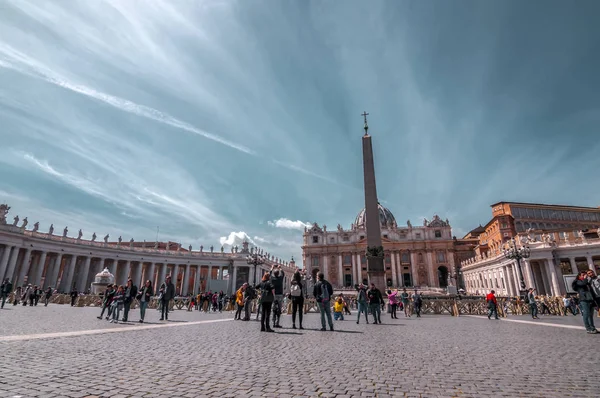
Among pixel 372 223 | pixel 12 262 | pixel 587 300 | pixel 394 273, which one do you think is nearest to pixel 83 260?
pixel 12 262

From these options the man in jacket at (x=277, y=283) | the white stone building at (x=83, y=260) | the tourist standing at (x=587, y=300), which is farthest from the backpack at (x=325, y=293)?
the white stone building at (x=83, y=260)

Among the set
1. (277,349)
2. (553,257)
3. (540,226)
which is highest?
(540,226)

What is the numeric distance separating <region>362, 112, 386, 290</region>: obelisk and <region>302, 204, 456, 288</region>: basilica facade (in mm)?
61034

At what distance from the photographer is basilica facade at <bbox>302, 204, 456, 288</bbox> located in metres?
80.8

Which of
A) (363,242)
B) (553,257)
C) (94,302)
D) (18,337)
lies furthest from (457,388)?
(363,242)

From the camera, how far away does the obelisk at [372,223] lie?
21688mm

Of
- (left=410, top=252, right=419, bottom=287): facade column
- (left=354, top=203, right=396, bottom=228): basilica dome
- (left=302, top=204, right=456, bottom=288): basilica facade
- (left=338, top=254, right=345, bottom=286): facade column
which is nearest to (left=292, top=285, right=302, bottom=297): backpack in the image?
(left=302, top=204, right=456, bottom=288): basilica facade

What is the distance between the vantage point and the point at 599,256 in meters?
37.1

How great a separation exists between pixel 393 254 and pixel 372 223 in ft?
215

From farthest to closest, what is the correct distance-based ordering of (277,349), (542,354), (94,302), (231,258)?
(231,258) → (94,302) → (277,349) → (542,354)

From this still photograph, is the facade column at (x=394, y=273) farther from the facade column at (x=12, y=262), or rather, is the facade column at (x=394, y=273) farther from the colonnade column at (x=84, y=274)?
the facade column at (x=12, y=262)

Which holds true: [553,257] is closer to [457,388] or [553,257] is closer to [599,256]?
[599,256]

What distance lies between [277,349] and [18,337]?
6134 mm

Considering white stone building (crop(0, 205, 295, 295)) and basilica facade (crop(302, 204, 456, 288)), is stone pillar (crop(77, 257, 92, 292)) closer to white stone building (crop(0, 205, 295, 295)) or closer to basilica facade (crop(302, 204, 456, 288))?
white stone building (crop(0, 205, 295, 295))
